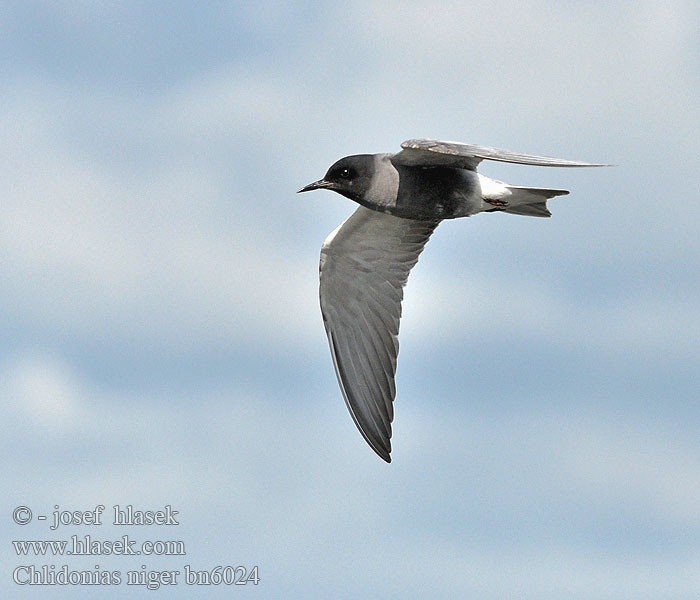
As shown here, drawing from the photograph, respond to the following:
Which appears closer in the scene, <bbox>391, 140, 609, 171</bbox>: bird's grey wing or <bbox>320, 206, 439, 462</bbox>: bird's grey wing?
<bbox>391, 140, 609, 171</bbox>: bird's grey wing

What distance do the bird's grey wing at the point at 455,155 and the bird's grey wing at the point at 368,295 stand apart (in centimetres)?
187

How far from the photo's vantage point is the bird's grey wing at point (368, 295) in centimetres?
1678

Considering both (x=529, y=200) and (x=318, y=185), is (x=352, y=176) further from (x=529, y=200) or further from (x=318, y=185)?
(x=529, y=200)

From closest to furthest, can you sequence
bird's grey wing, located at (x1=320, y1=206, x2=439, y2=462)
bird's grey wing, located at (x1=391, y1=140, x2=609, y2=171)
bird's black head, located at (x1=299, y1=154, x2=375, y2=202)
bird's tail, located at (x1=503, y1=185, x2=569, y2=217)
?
bird's grey wing, located at (x1=391, y1=140, x2=609, y2=171), bird's black head, located at (x1=299, y1=154, x2=375, y2=202), bird's tail, located at (x1=503, y1=185, x2=569, y2=217), bird's grey wing, located at (x1=320, y1=206, x2=439, y2=462)

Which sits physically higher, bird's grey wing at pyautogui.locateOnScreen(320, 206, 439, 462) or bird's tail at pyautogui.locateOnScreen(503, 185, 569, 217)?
bird's tail at pyautogui.locateOnScreen(503, 185, 569, 217)

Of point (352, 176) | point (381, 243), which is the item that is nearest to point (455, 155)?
point (352, 176)

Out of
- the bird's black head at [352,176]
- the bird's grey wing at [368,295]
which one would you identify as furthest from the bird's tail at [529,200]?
the bird's black head at [352,176]

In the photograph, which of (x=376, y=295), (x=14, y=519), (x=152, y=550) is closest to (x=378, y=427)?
(x=376, y=295)

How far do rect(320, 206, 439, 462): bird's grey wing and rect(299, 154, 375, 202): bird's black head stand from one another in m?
1.78

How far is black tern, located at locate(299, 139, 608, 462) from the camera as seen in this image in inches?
589

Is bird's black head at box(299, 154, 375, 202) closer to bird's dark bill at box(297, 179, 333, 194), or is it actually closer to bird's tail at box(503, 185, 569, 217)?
bird's dark bill at box(297, 179, 333, 194)

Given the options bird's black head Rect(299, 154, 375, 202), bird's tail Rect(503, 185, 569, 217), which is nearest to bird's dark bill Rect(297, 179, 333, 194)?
bird's black head Rect(299, 154, 375, 202)

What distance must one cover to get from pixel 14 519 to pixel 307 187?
6.28 m

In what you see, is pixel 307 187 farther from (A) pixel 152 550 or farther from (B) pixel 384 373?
(A) pixel 152 550
